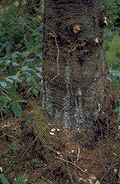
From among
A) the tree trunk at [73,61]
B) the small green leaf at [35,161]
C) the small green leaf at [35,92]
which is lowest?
the small green leaf at [35,161]

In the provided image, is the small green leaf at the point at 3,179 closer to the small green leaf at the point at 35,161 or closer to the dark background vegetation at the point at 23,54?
the dark background vegetation at the point at 23,54

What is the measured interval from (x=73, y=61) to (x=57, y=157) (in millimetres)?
580

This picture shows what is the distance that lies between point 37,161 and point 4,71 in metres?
1.09

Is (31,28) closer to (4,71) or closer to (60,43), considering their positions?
(4,71)

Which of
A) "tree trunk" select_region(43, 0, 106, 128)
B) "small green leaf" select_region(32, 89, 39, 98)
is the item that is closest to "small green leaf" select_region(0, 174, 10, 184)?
"tree trunk" select_region(43, 0, 106, 128)

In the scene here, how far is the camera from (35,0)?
3.42 metres

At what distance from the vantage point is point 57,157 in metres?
1.37

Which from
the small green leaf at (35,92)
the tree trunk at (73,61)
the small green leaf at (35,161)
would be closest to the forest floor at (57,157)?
the small green leaf at (35,161)

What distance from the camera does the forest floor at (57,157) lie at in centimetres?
129

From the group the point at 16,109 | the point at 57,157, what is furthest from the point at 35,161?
the point at 16,109

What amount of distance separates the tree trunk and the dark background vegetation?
0.29 metres

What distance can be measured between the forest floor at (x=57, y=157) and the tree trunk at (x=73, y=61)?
129 mm

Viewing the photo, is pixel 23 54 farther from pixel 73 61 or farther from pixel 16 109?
pixel 73 61

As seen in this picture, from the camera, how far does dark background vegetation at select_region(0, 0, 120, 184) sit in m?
1.77
